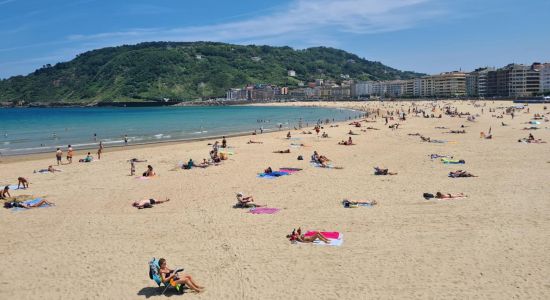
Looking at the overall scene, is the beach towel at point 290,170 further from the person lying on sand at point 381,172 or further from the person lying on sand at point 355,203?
the person lying on sand at point 355,203

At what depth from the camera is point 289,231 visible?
10648mm

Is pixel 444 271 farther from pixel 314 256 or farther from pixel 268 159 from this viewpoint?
pixel 268 159

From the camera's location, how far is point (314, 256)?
900 cm

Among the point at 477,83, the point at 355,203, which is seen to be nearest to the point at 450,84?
the point at 477,83

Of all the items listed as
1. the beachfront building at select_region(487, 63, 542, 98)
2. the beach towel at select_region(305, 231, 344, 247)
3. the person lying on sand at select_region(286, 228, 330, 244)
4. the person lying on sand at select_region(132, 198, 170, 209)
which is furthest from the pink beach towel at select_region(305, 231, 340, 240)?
the beachfront building at select_region(487, 63, 542, 98)

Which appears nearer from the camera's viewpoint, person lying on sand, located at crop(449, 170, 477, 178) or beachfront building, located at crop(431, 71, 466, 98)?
person lying on sand, located at crop(449, 170, 477, 178)

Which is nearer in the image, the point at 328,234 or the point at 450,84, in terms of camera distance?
the point at 328,234

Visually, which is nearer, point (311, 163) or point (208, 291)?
point (208, 291)

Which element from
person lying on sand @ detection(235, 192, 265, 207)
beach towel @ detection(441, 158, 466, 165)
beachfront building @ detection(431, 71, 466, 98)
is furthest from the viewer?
beachfront building @ detection(431, 71, 466, 98)

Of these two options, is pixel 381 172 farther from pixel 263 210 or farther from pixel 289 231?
pixel 289 231

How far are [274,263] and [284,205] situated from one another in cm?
460

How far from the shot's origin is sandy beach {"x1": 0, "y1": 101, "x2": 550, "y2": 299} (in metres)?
7.67

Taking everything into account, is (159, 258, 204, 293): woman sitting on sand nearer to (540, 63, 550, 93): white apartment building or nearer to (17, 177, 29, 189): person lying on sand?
(17, 177, 29, 189): person lying on sand

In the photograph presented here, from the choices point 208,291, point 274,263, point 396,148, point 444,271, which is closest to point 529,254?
point 444,271
